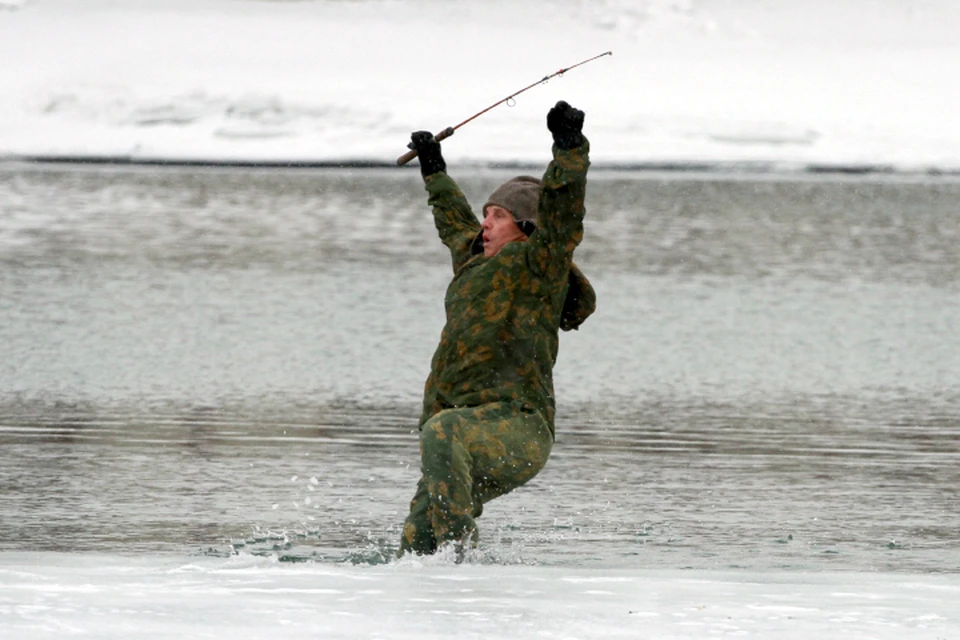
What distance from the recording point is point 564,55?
98.1m

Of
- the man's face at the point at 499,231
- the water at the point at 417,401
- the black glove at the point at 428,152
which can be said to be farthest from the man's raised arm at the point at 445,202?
the water at the point at 417,401

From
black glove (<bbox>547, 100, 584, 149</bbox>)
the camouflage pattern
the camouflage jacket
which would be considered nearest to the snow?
the camouflage pattern

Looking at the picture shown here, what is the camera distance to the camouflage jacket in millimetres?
6000

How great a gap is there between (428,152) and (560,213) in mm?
836

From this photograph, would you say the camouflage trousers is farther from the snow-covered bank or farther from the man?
the snow-covered bank

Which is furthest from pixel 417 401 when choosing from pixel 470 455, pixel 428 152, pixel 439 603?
pixel 439 603

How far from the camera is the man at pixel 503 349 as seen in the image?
594 cm

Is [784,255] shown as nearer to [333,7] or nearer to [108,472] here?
[108,472]

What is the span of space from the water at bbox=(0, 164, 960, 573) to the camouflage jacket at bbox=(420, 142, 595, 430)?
796mm

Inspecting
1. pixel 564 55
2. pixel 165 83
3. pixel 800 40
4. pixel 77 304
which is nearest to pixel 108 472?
pixel 77 304

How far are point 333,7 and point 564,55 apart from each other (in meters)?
15.8

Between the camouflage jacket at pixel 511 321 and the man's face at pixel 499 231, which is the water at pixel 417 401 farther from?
the man's face at pixel 499 231

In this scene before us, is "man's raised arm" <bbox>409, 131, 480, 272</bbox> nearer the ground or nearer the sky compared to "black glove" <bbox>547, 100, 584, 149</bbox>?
nearer the ground

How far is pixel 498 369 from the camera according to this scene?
6078 mm
